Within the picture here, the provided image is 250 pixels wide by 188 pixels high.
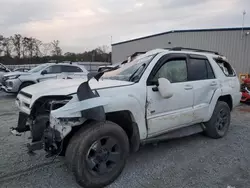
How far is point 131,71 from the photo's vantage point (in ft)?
11.8

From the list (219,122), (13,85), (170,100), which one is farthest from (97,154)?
(13,85)

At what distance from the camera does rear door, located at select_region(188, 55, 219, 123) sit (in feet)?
13.6

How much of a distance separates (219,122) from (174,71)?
6.14ft

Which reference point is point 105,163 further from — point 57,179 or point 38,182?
point 38,182

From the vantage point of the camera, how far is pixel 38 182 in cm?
299

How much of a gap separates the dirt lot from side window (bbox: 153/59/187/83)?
1.40 m

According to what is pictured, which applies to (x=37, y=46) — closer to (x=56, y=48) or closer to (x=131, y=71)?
(x=56, y=48)

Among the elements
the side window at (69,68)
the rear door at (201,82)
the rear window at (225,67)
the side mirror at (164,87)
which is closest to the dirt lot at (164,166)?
the rear door at (201,82)

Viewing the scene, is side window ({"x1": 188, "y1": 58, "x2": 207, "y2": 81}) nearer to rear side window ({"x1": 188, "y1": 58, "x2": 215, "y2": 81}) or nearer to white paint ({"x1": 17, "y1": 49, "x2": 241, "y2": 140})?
rear side window ({"x1": 188, "y1": 58, "x2": 215, "y2": 81})

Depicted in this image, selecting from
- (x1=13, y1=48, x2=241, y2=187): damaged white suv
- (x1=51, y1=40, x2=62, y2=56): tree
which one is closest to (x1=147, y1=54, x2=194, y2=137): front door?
(x1=13, y1=48, x2=241, y2=187): damaged white suv

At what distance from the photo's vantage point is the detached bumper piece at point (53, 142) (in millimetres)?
2672

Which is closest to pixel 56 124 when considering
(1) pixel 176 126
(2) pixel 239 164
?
(1) pixel 176 126

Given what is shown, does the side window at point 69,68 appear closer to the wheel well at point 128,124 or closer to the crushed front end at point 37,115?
the crushed front end at point 37,115

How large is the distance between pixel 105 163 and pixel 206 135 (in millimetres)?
2906
